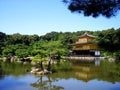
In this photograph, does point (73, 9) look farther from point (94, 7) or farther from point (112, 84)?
point (112, 84)

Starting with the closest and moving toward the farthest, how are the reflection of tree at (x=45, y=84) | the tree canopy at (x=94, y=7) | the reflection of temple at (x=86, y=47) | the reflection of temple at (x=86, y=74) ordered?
the tree canopy at (x=94, y=7) < the reflection of tree at (x=45, y=84) < the reflection of temple at (x=86, y=74) < the reflection of temple at (x=86, y=47)

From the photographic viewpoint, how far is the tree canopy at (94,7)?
712 cm

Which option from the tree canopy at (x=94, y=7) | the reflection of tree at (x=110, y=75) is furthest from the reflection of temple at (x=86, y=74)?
the tree canopy at (x=94, y=7)

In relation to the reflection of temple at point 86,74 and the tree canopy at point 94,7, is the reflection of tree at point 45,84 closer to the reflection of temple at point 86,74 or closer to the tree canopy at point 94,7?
the reflection of temple at point 86,74

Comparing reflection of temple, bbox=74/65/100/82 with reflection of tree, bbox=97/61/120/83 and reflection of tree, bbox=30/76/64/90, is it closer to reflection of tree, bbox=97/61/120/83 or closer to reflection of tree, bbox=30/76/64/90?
reflection of tree, bbox=97/61/120/83

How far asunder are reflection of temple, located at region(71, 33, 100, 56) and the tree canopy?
3675cm

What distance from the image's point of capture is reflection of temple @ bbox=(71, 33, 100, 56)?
149ft

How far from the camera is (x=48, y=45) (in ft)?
84.5

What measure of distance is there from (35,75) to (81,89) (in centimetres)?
610

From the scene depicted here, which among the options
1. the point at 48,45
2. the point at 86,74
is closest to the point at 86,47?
the point at 48,45

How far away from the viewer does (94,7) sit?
7289 mm

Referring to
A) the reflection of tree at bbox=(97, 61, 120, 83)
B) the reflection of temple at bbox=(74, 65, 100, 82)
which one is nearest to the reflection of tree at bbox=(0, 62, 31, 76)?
the reflection of temple at bbox=(74, 65, 100, 82)

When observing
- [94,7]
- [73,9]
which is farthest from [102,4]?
[73,9]

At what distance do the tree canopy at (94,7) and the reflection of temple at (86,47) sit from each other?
36751 millimetres
